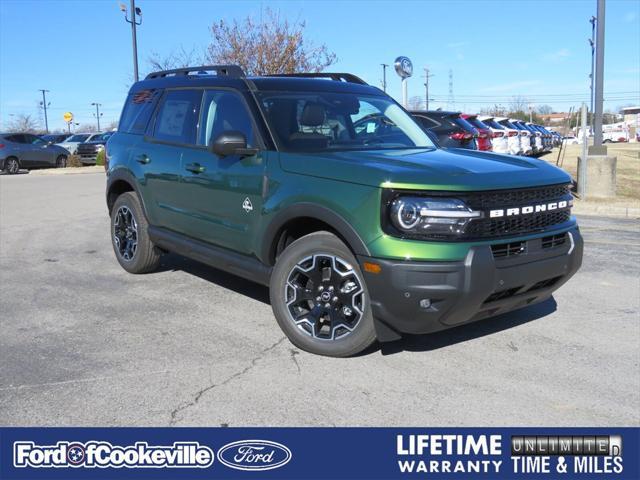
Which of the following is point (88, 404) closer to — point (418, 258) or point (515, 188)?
point (418, 258)

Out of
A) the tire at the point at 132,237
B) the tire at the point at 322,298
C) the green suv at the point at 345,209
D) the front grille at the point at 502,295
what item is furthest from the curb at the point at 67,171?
the front grille at the point at 502,295

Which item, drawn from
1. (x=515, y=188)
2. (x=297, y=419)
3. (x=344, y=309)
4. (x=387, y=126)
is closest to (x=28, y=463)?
(x=297, y=419)

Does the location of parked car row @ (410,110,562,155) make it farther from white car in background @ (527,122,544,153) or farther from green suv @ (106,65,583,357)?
green suv @ (106,65,583,357)

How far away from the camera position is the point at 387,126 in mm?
5309

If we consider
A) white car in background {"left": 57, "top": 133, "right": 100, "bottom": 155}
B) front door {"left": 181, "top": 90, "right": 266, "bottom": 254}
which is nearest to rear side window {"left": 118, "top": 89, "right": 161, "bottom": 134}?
front door {"left": 181, "top": 90, "right": 266, "bottom": 254}

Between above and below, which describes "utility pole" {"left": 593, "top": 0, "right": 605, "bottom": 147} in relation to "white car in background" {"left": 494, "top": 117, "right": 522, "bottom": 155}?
above

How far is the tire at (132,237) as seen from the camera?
6.39 meters

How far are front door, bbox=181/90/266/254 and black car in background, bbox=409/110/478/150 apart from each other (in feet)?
28.1

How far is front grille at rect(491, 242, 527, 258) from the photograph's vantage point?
3857mm

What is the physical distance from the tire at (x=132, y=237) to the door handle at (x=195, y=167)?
3.87 ft

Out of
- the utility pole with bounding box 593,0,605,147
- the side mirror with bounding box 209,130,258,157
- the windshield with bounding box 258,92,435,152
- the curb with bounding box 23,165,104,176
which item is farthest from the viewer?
the curb with bounding box 23,165,104,176

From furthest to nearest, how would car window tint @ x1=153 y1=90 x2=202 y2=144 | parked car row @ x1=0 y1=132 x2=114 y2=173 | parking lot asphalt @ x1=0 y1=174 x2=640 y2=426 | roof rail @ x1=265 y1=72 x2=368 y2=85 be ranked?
parked car row @ x1=0 y1=132 x2=114 y2=173 < roof rail @ x1=265 y1=72 x2=368 y2=85 < car window tint @ x1=153 y1=90 x2=202 y2=144 < parking lot asphalt @ x1=0 y1=174 x2=640 y2=426

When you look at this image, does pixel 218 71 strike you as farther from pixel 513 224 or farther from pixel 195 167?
pixel 513 224

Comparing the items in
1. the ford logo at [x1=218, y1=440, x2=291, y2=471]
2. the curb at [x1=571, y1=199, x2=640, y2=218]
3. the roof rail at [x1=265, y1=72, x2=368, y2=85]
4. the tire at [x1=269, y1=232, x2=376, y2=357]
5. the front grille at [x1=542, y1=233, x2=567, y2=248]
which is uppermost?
the roof rail at [x1=265, y1=72, x2=368, y2=85]
